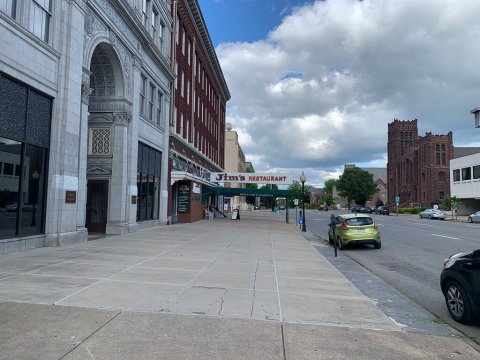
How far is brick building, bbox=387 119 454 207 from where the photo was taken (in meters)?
85.1

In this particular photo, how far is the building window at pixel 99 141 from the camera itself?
20078 mm

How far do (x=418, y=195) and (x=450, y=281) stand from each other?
91.5 meters

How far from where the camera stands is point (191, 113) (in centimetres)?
3769

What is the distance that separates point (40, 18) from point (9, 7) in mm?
1477

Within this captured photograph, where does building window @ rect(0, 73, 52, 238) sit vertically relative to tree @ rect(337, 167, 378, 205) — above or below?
below

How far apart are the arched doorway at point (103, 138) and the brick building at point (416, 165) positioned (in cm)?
7614

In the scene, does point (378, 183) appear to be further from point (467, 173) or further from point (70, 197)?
point (70, 197)

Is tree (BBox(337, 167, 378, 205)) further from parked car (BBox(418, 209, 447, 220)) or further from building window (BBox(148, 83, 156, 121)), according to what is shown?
building window (BBox(148, 83, 156, 121))

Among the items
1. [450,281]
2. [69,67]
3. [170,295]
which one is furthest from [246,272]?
[69,67]

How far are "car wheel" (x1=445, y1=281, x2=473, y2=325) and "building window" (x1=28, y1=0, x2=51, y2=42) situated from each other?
42.3ft

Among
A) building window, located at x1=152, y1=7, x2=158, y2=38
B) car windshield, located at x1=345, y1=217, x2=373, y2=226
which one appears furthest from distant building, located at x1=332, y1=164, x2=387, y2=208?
car windshield, located at x1=345, y1=217, x2=373, y2=226

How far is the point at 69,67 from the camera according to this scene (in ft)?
47.2

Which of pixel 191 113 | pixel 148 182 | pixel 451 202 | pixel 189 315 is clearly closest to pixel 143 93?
pixel 148 182

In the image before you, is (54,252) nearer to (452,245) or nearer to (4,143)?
(4,143)
